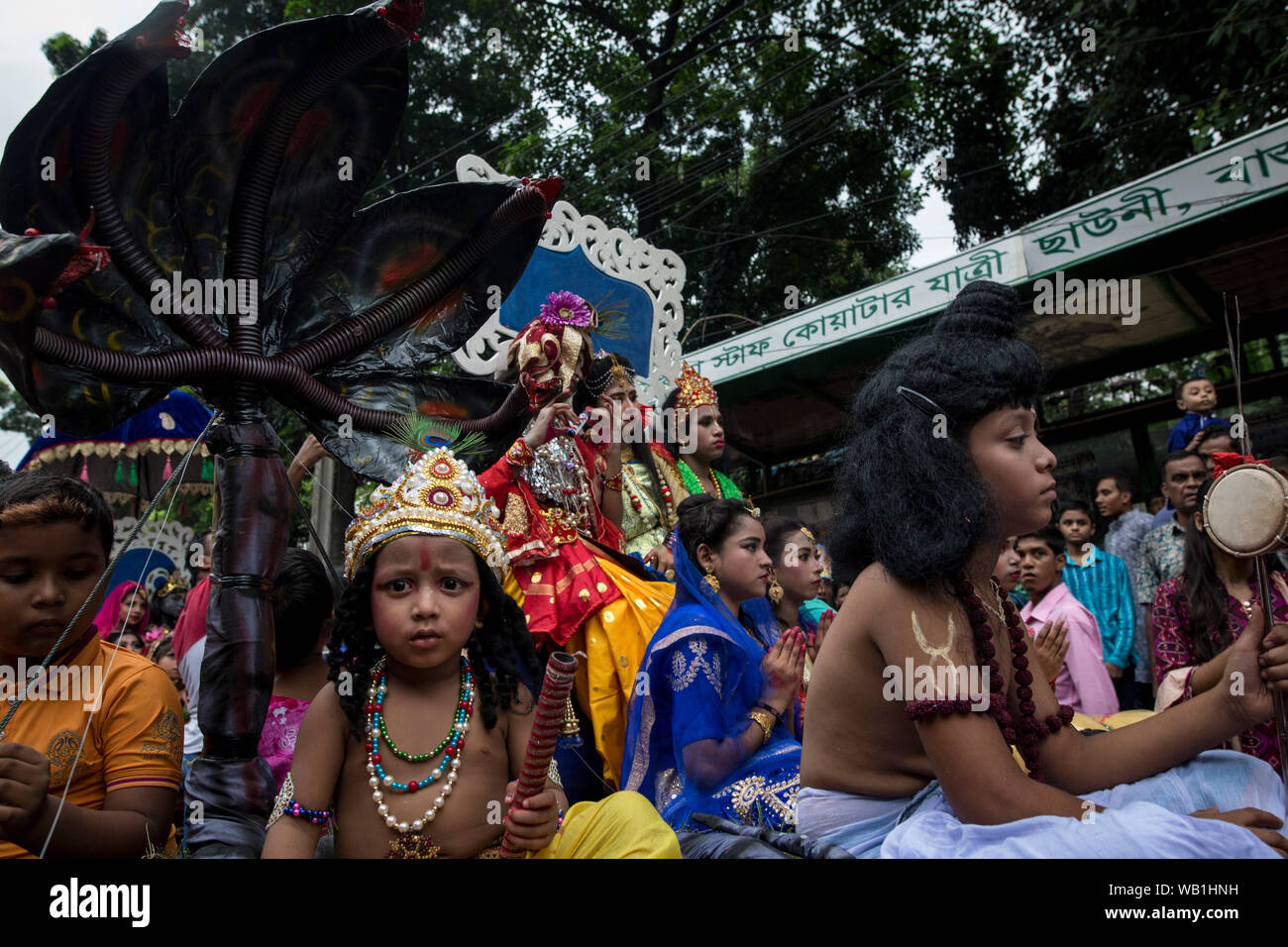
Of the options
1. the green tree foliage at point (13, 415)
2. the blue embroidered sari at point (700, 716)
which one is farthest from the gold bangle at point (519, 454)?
the green tree foliage at point (13, 415)

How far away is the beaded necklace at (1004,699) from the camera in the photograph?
1.73m

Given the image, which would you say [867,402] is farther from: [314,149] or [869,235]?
[869,235]

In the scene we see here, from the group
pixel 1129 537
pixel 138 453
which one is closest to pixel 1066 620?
pixel 1129 537

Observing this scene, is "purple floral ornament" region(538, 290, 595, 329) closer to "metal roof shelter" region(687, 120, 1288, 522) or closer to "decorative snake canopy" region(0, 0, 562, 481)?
"decorative snake canopy" region(0, 0, 562, 481)

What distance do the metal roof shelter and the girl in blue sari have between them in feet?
8.52

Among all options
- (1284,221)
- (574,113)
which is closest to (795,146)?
(574,113)

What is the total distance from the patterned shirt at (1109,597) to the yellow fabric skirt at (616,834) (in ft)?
12.1

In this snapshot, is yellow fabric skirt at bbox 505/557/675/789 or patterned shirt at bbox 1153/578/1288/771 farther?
yellow fabric skirt at bbox 505/557/675/789

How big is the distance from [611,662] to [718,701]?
0.89m

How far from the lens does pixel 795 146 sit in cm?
1506

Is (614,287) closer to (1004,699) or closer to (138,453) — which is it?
(138,453)

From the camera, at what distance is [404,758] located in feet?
7.72

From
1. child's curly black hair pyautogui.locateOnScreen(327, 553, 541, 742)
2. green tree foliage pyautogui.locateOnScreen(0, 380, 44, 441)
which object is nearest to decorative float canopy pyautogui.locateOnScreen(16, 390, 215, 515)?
child's curly black hair pyautogui.locateOnScreen(327, 553, 541, 742)

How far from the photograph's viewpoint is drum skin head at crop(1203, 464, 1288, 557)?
6.48 ft
